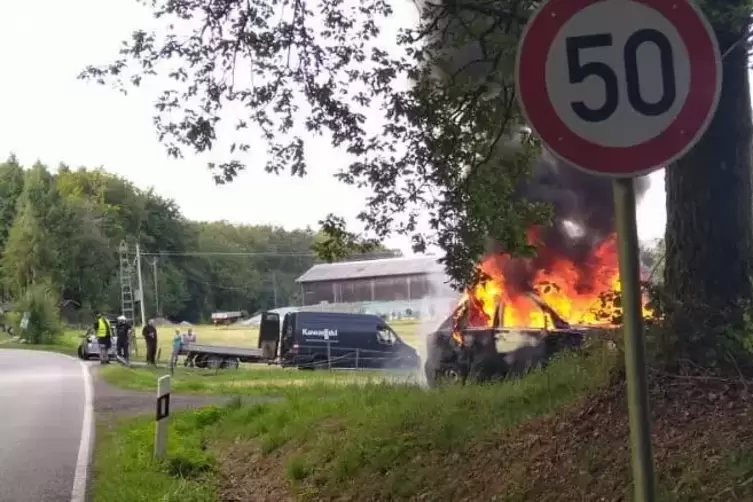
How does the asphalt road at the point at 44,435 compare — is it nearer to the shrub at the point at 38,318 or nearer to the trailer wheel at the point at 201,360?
the trailer wheel at the point at 201,360

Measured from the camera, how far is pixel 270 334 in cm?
3095

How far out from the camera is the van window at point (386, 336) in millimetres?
30469

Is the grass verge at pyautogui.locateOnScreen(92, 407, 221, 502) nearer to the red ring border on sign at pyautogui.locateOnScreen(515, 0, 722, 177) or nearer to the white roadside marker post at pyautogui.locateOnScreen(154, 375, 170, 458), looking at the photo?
the white roadside marker post at pyautogui.locateOnScreen(154, 375, 170, 458)

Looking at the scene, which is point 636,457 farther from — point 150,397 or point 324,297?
point 324,297

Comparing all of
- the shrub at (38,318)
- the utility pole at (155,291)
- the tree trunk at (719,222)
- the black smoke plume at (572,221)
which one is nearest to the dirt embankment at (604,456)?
the tree trunk at (719,222)

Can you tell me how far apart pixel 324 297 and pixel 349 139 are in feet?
121

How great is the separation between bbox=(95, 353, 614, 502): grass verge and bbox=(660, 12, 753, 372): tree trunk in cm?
62

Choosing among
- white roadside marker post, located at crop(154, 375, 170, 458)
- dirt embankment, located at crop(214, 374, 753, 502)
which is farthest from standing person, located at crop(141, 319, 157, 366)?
dirt embankment, located at crop(214, 374, 753, 502)

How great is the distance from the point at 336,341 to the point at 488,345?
50.2 ft

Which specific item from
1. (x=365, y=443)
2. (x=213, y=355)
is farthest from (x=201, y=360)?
(x=365, y=443)

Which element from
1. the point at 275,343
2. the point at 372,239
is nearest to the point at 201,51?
the point at 372,239

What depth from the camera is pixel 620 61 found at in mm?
Answer: 2770

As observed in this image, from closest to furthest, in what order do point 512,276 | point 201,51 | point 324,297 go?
point 201,51 → point 512,276 → point 324,297

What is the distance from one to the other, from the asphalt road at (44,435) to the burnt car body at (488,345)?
565 centimetres
